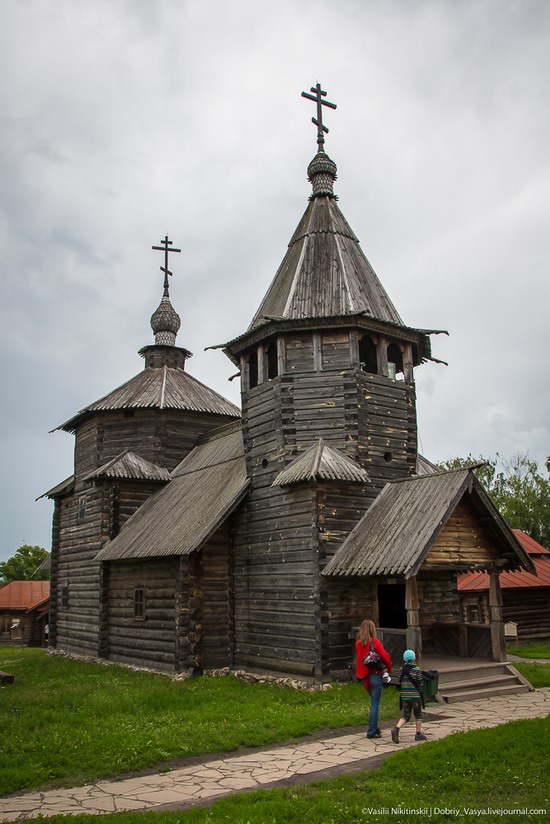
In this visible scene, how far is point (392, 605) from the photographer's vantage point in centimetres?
1945

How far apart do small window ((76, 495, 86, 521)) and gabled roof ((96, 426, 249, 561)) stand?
8.84 ft

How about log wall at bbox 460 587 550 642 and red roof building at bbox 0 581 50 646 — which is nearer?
log wall at bbox 460 587 550 642

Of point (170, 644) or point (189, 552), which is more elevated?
point (189, 552)

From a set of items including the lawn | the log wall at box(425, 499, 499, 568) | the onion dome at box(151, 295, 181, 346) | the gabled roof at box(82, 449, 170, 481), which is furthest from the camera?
the onion dome at box(151, 295, 181, 346)

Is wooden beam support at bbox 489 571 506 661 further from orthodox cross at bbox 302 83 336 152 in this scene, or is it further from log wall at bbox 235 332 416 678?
orthodox cross at bbox 302 83 336 152

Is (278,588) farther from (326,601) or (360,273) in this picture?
(360,273)

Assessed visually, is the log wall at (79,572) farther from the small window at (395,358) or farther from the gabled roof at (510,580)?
the gabled roof at (510,580)

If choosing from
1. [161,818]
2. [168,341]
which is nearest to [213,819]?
[161,818]

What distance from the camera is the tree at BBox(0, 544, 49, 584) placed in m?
55.8

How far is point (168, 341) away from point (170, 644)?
48.9 ft

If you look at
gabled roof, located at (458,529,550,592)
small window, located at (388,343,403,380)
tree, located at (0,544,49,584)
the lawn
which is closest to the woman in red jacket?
the lawn

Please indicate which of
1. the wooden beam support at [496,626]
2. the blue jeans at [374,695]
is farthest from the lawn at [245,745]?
the blue jeans at [374,695]

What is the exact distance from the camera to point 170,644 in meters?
18.9

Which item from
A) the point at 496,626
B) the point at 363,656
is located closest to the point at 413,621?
the point at 496,626
